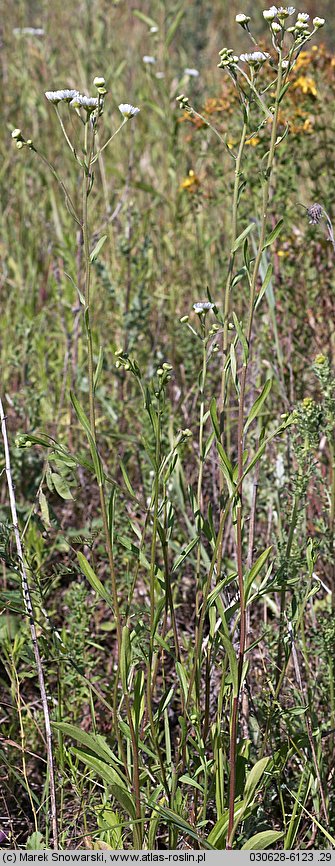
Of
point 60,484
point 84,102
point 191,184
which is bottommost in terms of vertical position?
point 60,484

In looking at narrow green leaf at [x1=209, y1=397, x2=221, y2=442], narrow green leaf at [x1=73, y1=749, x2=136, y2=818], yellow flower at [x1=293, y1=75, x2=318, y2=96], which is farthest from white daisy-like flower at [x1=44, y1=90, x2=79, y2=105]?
yellow flower at [x1=293, y1=75, x2=318, y2=96]

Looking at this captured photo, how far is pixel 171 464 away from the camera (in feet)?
4.38

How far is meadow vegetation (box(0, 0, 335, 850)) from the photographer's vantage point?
1.31 metres

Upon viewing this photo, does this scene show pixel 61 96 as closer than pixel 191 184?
Yes

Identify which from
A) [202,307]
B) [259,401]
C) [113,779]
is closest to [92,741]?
[113,779]

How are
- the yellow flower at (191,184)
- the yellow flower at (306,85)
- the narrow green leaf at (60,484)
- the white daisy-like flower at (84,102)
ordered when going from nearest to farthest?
the white daisy-like flower at (84,102), the narrow green leaf at (60,484), the yellow flower at (306,85), the yellow flower at (191,184)

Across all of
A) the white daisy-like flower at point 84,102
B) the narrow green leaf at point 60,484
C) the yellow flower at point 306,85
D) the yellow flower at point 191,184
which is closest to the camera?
the white daisy-like flower at point 84,102

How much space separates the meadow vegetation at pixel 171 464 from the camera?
4.29ft

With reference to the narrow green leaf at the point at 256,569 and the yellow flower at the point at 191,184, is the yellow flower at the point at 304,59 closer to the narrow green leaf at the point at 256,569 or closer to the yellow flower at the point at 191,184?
the yellow flower at the point at 191,184

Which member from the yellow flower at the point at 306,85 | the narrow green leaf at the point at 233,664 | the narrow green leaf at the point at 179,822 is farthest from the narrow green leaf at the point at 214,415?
the yellow flower at the point at 306,85

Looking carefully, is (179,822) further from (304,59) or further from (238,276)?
(304,59)

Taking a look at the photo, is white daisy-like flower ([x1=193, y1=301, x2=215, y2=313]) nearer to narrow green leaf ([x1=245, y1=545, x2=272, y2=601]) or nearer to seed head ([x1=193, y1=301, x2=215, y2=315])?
seed head ([x1=193, y1=301, x2=215, y2=315])

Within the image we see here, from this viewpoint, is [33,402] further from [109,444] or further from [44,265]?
[44,265]

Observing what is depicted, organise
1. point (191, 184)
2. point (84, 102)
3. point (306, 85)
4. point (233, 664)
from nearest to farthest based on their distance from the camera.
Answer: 1. point (84, 102)
2. point (233, 664)
3. point (306, 85)
4. point (191, 184)
